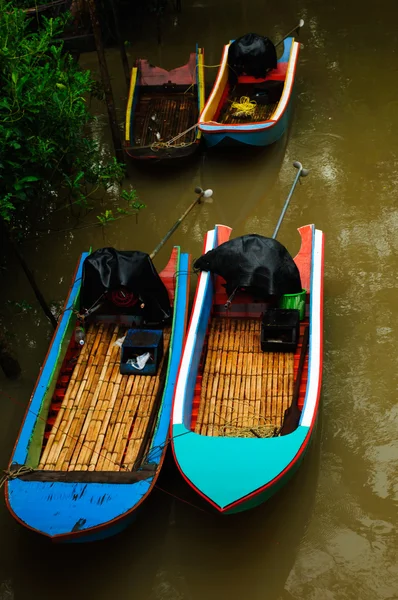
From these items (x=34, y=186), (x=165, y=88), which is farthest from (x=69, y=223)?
(x=165, y=88)

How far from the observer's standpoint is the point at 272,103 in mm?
11148

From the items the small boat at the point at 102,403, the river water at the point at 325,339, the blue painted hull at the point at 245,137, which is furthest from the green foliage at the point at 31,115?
the blue painted hull at the point at 245,137

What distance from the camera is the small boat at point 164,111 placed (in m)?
10.1

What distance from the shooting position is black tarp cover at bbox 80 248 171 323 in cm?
715

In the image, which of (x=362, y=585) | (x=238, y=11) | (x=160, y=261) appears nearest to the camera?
(x=362, y=585)

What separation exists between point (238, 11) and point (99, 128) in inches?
230

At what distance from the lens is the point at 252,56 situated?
11.3 m

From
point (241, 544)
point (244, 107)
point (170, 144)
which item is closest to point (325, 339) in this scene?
point (241, 544)

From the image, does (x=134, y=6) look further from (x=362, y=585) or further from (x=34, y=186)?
(x=362, y=585)

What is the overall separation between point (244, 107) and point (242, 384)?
5825 mm

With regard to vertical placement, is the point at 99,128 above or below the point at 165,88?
below

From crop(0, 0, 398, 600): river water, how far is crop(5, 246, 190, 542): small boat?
640mm

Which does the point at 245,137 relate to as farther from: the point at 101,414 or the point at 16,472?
the point at 16,472

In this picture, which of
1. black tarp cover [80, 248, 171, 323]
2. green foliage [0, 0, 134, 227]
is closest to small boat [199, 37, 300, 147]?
green foliage [0, 0, 134, 227]
